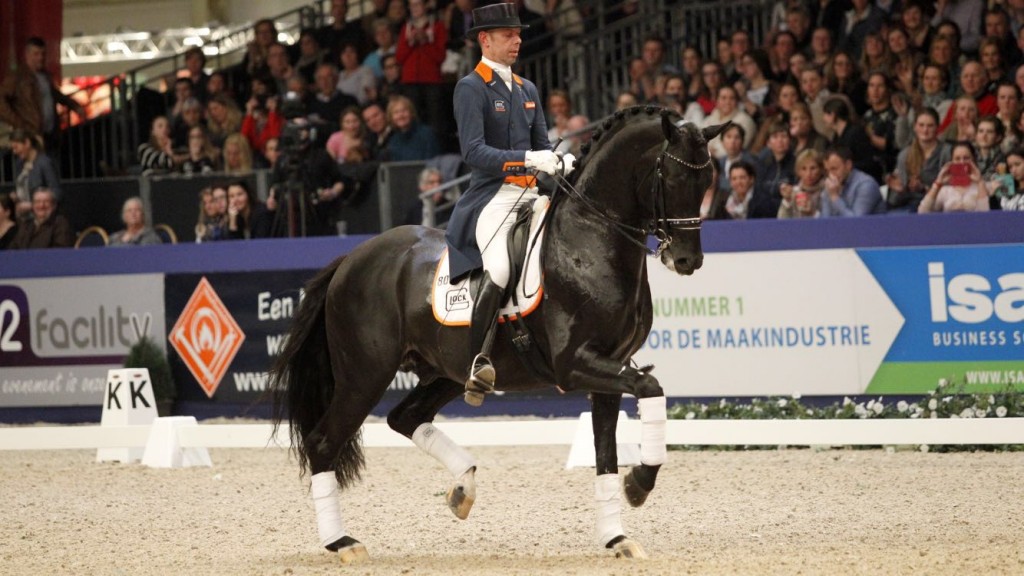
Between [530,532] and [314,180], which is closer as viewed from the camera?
[530,532]

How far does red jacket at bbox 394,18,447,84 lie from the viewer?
15688 millimetres

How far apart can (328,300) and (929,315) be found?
5059 millimetres

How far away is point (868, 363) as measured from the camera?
1062cm

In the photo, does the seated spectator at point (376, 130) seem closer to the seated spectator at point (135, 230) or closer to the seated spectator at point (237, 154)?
the seated spectator at point (237, 154)

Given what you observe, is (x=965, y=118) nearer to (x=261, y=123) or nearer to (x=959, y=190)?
(x=959, y=190)

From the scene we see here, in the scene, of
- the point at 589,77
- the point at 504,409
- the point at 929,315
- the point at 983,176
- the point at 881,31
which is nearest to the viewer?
the point at 929,315

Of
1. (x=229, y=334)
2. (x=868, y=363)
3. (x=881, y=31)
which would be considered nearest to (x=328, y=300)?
(x=868, y=363)

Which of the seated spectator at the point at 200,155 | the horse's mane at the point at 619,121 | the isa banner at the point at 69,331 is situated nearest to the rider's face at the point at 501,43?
the horse's mane at the point at 619,121

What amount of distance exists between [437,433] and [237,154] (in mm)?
8595

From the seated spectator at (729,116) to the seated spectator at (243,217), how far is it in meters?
4.31

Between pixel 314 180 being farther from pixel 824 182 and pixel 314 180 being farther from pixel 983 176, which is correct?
pixel 983 176

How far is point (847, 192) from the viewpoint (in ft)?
37.8

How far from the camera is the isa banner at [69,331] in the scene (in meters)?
13.2

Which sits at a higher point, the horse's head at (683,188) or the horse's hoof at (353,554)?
the horse's head at (683,188)
